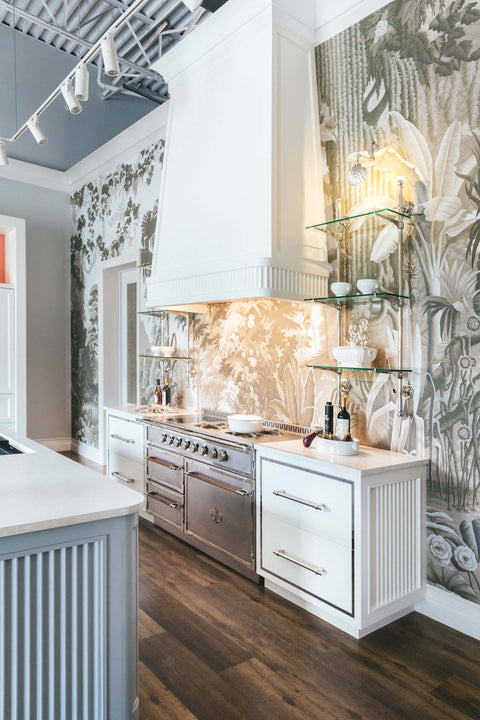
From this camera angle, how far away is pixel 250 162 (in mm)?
3012

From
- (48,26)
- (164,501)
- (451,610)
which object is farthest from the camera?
(48,26)

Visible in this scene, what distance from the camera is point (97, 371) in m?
5.89

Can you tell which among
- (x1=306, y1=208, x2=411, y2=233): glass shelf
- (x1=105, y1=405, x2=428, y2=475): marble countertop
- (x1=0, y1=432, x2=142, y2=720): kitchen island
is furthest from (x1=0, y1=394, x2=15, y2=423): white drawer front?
(x1=0, y1=432, x2=142, y2=720): kitchen island

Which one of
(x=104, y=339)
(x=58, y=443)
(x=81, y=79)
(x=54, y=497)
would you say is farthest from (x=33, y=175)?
(x=54, y=497)

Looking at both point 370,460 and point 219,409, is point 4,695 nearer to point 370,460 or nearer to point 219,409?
point 370,460

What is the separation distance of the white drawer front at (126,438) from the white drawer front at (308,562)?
1.50 m

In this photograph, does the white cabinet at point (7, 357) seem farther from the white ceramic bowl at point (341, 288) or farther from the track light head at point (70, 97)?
the white ceramic bowl at point (341, 288)

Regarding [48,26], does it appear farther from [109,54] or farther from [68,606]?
[68,606]

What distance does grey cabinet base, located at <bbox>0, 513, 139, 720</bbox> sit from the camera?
1393mm

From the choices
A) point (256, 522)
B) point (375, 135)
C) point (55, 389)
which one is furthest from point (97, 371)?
point (375, 135)

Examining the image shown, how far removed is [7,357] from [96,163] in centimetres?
239

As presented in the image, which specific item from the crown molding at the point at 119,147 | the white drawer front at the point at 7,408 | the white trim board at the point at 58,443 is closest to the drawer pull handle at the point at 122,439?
the white drawer front at the point at 7,408

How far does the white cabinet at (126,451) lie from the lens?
12.9 feet

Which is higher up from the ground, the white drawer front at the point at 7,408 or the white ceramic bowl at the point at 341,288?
the white ceramic bowl at the point at 341,288
